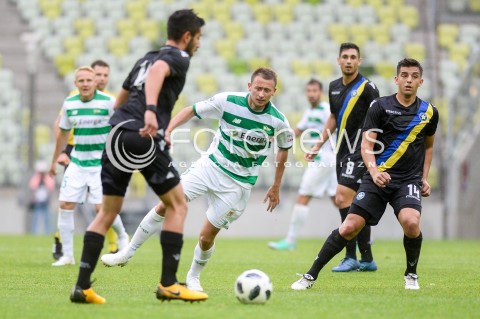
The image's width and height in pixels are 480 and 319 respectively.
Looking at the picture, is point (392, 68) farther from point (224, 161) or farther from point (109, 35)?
point (224, 161)

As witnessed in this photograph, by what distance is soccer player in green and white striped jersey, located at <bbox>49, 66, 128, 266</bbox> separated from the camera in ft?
38.8

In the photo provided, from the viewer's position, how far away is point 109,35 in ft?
85.9

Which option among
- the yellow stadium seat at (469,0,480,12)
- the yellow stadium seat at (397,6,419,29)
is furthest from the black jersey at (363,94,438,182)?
the yellow stadium seat at (469,0,480,12)

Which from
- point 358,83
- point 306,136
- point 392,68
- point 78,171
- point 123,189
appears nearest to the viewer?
point 123,189

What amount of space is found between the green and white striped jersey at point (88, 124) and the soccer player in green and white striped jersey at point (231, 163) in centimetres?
326

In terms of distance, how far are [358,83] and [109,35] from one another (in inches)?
630

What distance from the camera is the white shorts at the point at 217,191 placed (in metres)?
8.72

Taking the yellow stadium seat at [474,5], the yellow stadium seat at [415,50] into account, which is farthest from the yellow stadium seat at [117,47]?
the yellow stadium seat at [474,5]

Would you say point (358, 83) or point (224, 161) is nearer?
point (224, 161)

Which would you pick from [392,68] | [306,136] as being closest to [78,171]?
[306,136]

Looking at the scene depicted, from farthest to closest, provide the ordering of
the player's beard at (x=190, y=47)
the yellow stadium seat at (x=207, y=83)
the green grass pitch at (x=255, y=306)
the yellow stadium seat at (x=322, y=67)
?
the yellow stadium seat at (x=322, y=67), the yellow stadium seat at (x=207, y=83), the player's beard at (x=190, y=47), the green grass pitch at (x=255, y=306)

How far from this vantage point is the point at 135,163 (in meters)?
7.15

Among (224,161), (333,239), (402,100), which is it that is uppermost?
(402,100)

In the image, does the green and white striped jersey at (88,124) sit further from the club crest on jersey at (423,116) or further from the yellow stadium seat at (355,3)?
the yellow stadium seat at (355,3)
